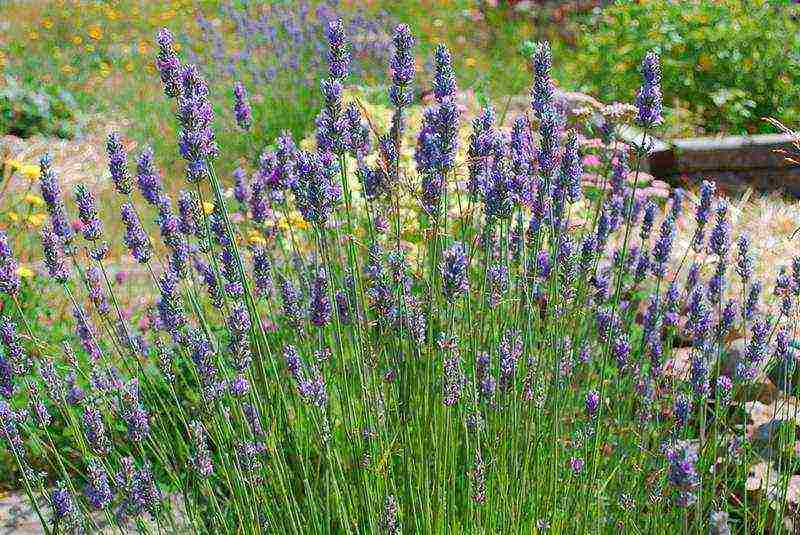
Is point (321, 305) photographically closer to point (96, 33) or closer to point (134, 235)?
point (134, 235)

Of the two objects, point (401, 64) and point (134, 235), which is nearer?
point (401, 64)

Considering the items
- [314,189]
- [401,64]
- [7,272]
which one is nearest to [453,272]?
[314,189]

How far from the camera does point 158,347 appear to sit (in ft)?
6.77

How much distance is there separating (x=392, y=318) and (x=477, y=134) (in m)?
0.48

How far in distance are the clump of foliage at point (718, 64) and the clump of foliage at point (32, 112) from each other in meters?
4.26

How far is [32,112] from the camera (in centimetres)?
701

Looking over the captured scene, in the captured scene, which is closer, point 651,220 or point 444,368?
point 444,368

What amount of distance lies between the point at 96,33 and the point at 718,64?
6772mm

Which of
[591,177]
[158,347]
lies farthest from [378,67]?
[158,347]

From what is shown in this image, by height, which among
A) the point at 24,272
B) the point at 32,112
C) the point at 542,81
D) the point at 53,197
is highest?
the point at 542,81

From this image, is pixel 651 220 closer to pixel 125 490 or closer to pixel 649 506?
pixel 649 506

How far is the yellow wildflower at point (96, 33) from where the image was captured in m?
9.62

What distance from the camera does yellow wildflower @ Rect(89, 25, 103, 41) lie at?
31.6ft

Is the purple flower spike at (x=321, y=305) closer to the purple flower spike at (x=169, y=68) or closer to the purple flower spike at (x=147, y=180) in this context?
the purple flower spike at (x=147, y=180)
